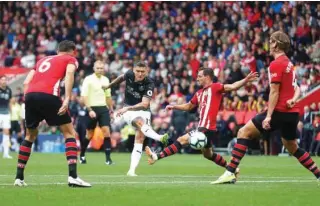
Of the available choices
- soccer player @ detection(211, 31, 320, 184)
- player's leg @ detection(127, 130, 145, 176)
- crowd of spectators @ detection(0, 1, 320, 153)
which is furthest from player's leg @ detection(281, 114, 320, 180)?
crowd of spectators @ detection(0, 1, 320, 153)

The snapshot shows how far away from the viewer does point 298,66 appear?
3127cm

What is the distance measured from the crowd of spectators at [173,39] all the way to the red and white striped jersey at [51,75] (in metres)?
17.2

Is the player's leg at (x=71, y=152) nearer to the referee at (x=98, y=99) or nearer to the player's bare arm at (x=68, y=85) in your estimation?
the player's bare arm at (x=68, y=85)

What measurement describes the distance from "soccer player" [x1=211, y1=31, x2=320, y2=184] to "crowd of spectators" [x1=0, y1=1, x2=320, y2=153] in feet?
52.4

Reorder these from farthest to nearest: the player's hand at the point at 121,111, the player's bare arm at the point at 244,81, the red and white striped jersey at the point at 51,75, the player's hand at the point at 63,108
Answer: the player's hand at the point at 121,111 → the player's bare arm at the point at 244,81 → the red and white striped jersey at the point at 51,75 → the player's hand at the point at 63,108

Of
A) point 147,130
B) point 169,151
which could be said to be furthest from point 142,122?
point 169,151

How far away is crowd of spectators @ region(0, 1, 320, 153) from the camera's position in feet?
105

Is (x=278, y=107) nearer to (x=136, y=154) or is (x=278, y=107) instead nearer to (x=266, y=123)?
(x=266, y=123)

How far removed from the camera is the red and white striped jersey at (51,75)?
42.9 feet

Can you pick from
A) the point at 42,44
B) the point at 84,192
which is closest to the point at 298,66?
the point at 42,44

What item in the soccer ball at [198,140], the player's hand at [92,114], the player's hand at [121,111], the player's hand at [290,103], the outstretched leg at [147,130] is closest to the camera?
the player's hand at [290,103]

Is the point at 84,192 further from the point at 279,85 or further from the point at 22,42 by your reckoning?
the point at 22,42

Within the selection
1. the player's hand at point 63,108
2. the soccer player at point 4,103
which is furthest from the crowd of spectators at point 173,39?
the player's hand at point 63,108

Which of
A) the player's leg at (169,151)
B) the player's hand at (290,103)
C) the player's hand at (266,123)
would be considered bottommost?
the player's leg at (169,151)
